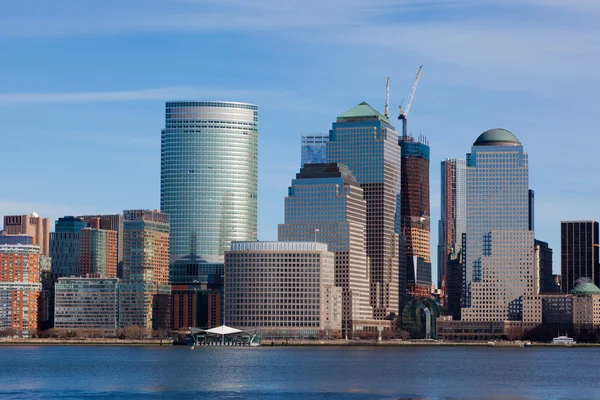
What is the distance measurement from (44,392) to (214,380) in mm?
29869

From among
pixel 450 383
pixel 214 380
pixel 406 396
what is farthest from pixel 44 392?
pixel 450 383

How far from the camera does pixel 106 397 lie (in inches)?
6442

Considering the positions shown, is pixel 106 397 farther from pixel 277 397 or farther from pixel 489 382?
pixel 489 382

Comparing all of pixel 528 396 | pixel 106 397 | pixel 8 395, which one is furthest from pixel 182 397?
pixel 528 396

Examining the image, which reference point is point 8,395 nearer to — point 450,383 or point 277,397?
point 277,397

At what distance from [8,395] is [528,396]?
61.1m

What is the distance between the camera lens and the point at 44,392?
17050cm

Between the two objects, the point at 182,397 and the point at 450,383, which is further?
the point at 450,383

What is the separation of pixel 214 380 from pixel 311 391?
23.6 metres

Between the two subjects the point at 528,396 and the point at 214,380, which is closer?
the point at 528,396

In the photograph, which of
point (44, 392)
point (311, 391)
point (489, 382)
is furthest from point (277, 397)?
point (489, 382)

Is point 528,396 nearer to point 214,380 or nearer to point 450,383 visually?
point 450,383

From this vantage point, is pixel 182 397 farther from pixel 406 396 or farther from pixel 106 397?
pixel 406 396

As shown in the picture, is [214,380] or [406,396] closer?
[406,396]
